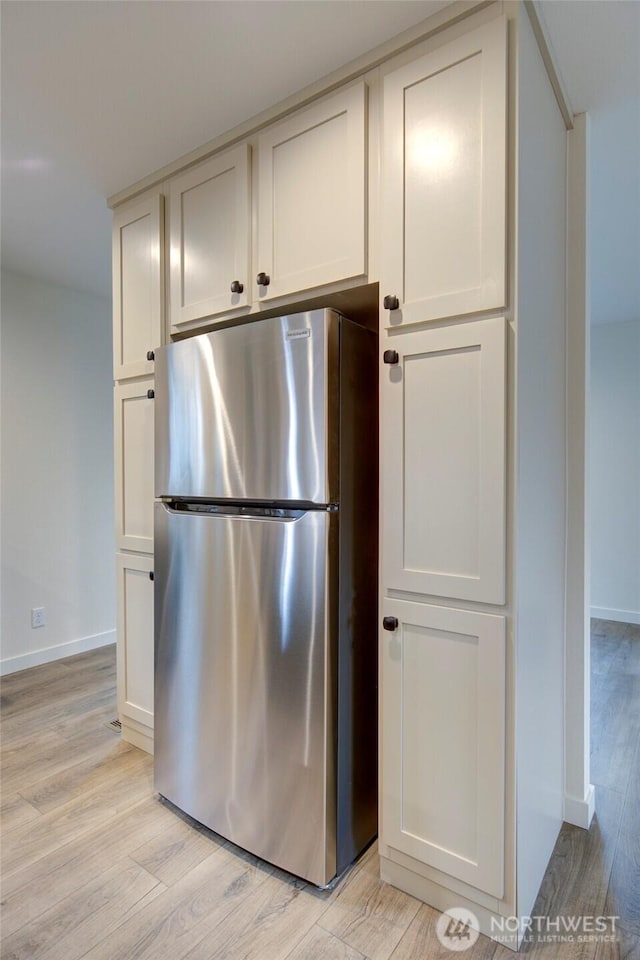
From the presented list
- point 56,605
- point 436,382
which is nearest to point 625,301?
point 436,382

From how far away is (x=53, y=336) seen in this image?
3.35 m

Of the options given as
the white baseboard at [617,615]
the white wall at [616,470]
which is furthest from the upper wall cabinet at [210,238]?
the white baseboard at [617,615]

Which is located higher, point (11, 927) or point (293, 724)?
point (293, 724)

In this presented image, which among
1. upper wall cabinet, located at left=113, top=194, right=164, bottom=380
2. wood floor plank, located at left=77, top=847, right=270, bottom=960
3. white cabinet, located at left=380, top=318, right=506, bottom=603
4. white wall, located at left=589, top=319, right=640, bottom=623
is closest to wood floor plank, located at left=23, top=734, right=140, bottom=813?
wood floor plank, located at left=77, top=847, right=270, bottom=960

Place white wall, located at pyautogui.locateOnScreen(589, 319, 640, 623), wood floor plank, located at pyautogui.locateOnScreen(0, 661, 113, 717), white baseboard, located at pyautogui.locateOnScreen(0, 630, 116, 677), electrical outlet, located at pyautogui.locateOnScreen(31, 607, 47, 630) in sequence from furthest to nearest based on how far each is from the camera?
white wall, located at pyautogui.locateOnScreen(589, 319, 640, 623) → electrical outlet, located at pyautogui.locateOnScreen(31, 607, 47, 630) → white baseboard, located at pyautogui.locateOnScreen(0, 630, 116, 677) → wood floor plank, located at pyautogui.locateOnScreen(0, 661, 113, 717)

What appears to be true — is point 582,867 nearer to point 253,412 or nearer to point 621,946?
point 621,946

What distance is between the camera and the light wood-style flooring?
1318 mm

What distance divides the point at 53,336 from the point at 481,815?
135 inches

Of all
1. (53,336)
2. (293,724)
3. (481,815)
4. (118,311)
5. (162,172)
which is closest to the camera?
(481,815)

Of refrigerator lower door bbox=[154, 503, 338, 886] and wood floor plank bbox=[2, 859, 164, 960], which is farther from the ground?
refrigerator lower door bbox=[154, 503, 338, 886]

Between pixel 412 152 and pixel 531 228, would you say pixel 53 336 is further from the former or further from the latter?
pixel 531 228

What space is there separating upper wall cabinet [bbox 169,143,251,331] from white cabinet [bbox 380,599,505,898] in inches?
47.9

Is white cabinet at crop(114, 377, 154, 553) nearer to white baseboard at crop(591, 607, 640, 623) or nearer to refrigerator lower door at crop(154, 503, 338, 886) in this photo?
refrigerator lower door at crop(154, 503, 338, 886)

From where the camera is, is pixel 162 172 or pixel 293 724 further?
pixel 162 172
